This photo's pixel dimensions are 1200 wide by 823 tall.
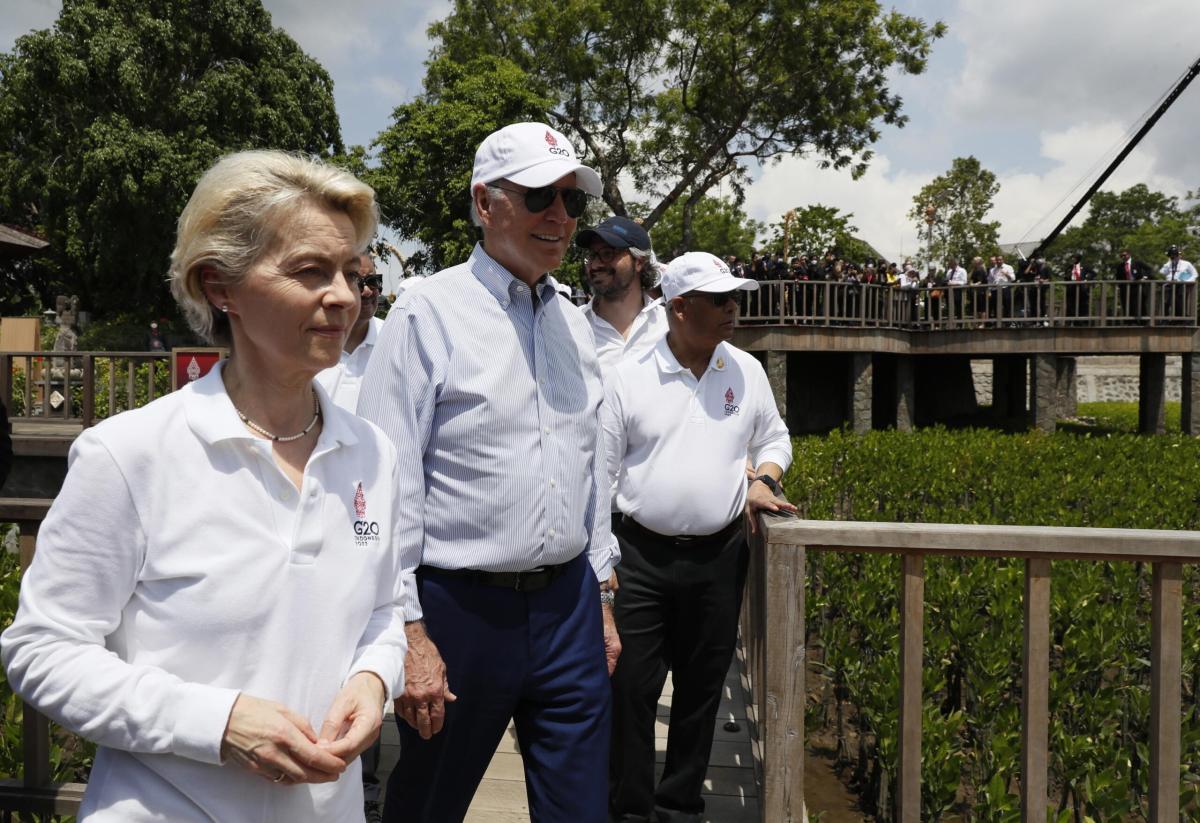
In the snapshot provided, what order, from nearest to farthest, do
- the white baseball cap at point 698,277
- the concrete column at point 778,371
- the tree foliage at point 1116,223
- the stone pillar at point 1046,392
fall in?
the white baseball cap at point 698,277 → the concrete column at point 778,371 → the stone pillar at point 1046,392 → the tree foliage at point 1116,223

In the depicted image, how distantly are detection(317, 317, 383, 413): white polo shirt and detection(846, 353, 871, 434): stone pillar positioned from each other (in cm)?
2077

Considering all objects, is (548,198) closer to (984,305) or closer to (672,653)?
(672,653)

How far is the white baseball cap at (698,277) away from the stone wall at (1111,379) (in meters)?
44.7

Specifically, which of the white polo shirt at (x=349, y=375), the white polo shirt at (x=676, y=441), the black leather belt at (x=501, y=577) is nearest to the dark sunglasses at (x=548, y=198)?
the black leather belt at (x=501, y=577)

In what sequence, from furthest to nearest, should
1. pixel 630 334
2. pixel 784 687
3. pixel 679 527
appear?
pixel 630 334 < pixel 679 527 < pixel 784 687

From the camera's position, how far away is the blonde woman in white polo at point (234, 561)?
1539 millimetres

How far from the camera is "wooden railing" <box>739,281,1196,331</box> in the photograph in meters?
23.1

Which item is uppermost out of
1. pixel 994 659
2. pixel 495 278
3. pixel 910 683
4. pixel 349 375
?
pixel 495 278

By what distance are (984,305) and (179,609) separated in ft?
81.1

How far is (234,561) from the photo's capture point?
1.58m

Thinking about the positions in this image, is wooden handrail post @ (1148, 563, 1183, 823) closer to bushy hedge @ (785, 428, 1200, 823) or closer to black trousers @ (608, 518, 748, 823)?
bushy hedge @ (785, 428, 1200, 823)

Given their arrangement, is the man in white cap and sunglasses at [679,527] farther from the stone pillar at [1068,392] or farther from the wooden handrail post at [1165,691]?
the stone pillar at [1068,392]

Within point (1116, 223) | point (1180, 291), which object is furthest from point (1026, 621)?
point (1116, 223)

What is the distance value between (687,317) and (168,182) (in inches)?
1018
